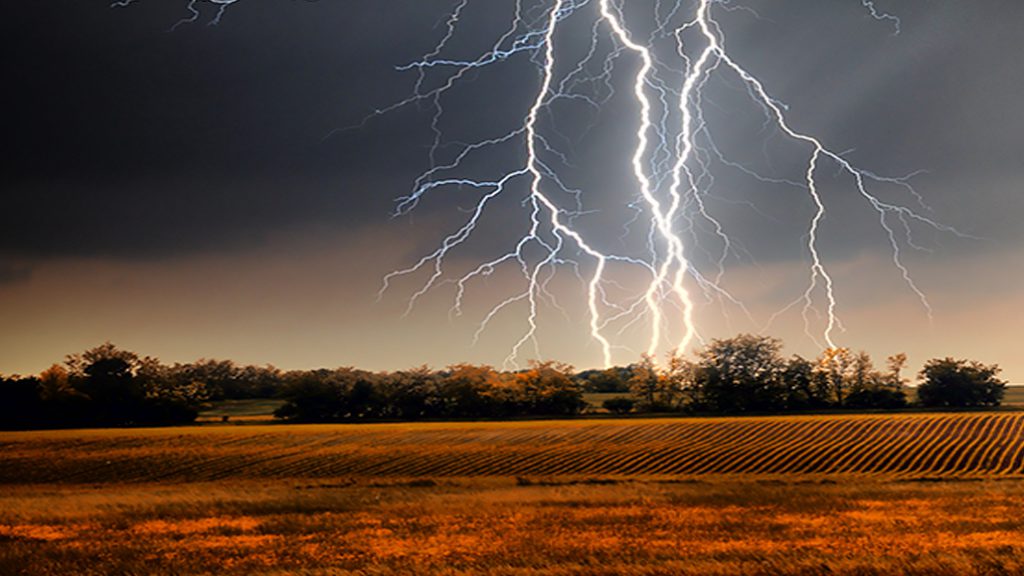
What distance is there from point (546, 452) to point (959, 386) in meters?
53.9

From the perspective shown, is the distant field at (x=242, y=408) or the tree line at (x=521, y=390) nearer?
the tree line at (x=521, y=390)

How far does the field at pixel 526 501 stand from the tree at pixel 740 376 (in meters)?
23.2

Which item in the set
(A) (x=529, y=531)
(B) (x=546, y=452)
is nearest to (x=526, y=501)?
(A) (x=529, y=531)

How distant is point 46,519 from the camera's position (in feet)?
64.8

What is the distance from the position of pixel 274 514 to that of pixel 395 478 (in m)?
12.3

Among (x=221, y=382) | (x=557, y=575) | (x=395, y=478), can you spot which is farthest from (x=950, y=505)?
(x=221, y=382)

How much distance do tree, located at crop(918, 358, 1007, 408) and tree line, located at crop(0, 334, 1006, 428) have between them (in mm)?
93

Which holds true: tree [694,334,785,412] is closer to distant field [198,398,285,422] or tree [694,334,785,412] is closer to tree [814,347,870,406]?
tree [814,347,870,406]

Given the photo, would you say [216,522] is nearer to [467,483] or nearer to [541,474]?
[467,483]

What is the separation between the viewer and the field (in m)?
13.3

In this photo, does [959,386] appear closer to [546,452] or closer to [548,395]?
[548,395]

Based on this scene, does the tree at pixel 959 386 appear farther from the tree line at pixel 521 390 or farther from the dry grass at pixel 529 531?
the dry grass at pixel 529 531

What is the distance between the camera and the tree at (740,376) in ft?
249

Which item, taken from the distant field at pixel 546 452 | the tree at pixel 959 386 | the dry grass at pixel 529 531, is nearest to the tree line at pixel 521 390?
the tree at pixel 959 386
